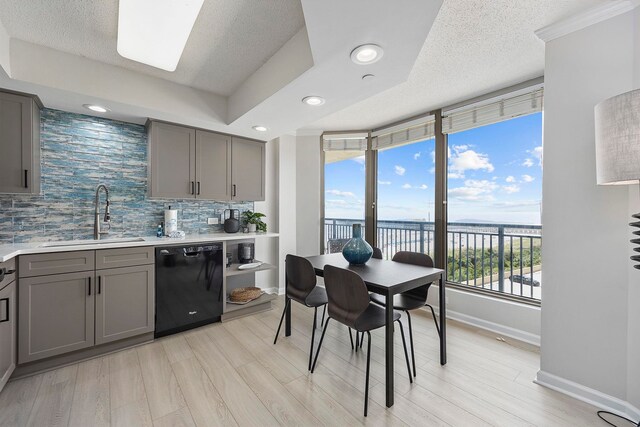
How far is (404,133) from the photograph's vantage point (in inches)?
143

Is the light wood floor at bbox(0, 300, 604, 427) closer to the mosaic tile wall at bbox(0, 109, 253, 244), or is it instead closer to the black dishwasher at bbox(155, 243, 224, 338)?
the black dishwasher at bbox(155, 243, 224, 338)

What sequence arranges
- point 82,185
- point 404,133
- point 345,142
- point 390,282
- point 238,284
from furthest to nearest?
point 345,142 < point 404,133 < point 238,284 < point 82,185 < point 390,282

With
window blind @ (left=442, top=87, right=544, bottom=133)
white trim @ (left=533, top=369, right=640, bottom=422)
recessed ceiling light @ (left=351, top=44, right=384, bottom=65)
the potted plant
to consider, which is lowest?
white trim @ (left=533, top=369, right=640, bottom=422)

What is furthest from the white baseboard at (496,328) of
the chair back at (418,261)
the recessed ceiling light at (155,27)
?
the recessed ceiling light at (155,27)

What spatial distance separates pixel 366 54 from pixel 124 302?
2.81 metres

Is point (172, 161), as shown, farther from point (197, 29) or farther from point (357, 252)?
point (357, 252)

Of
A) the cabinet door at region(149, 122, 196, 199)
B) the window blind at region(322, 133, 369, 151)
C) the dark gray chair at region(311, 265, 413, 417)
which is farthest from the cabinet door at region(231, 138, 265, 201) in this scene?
the dark gray chair at region(311, 265, 413, 417)

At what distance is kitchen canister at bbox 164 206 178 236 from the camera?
9.96 feet

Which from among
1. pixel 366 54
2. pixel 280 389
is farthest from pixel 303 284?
pixel 366 54

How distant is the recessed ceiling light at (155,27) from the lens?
1.44 m

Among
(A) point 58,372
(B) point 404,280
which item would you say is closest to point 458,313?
(B) point 404,280

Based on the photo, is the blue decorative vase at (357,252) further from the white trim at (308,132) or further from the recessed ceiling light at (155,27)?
the white trim at (308,132)

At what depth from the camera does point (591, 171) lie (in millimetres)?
1744

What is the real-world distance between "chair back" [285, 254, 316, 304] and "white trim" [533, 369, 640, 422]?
1.78 metres
